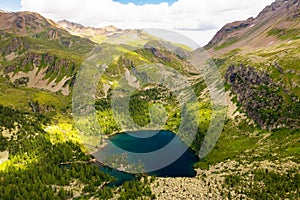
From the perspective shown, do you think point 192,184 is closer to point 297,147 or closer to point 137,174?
point 137,174

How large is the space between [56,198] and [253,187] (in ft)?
293

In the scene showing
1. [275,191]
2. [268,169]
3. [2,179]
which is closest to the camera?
[275,191]

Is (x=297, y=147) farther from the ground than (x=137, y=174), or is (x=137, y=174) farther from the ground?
(x=297, y=147)

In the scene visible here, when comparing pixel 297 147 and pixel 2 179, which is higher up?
pixel 297 147

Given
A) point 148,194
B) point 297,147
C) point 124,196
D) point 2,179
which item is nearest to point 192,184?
point 148,194

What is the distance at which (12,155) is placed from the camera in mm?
184875

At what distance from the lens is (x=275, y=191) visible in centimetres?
12138

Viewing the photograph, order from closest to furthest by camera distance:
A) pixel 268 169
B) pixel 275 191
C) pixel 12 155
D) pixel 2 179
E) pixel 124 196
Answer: pixel 275 191
pixel 124 196
pixel 268 169
pixel 2 179
pixel 12 155

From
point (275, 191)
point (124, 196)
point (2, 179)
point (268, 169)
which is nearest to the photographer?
point (275, 191)

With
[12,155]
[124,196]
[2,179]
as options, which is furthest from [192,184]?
[12,155]

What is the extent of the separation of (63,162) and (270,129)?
5182 inches

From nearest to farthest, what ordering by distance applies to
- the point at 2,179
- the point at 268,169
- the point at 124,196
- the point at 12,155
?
1. the point at 124,196
2. the point at 268,169
3. the point at 2,179
4. the point at 12,155

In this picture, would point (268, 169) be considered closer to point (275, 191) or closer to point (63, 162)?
point (275, 191)

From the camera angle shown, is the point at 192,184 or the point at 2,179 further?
the point at 2,179
